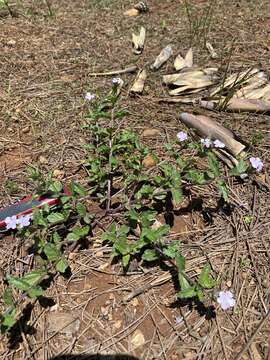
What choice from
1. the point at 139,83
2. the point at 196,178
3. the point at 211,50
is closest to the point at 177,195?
the point at 196,178

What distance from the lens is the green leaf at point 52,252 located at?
70.9 inches

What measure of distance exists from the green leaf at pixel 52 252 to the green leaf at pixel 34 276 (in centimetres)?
8

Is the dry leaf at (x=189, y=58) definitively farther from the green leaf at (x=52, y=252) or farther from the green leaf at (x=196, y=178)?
the green leaf at (x=52, y=252)

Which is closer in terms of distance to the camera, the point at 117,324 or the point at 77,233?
the point at 117,324

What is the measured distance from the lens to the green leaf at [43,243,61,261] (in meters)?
1.80

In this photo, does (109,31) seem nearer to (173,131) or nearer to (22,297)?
(173,131)

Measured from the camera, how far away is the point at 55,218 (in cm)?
195

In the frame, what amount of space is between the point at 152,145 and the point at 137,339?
1.26m

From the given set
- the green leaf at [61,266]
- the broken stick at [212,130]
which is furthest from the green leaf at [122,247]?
the broken stick at [212,130]

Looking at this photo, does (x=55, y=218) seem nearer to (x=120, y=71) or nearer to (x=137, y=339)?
(x=137, y=339)

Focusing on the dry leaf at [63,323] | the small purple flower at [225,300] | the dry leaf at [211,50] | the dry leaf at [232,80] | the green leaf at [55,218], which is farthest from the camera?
the dry leaf at [211,50]

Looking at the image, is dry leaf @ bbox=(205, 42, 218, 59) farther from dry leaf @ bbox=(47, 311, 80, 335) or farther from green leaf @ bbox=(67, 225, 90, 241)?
dry leaf @ bbox=(47, 311, 80, 335)

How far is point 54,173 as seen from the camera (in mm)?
2402

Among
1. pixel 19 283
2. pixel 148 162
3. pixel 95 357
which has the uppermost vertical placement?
pixel 19 283
